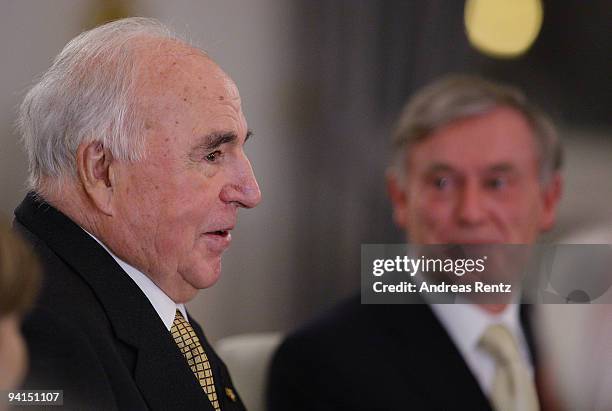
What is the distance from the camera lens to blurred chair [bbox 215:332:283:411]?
1453 mm

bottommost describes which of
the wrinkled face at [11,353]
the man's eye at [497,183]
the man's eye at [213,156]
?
the wrinkled face at [11,353]

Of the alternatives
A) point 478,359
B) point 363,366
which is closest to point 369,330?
point 363,366

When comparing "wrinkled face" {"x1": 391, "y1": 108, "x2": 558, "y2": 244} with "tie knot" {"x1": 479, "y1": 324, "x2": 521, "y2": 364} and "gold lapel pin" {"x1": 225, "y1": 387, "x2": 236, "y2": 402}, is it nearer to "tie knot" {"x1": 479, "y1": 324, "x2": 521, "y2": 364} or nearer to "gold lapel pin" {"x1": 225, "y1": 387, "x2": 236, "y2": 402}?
"tie knot" {"x1": 479, "y1": 324, "x2": 521, "y2": 364}

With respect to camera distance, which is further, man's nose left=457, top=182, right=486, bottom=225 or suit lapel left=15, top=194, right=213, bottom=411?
man's nose left=457, top=182, right=486, bottom=225

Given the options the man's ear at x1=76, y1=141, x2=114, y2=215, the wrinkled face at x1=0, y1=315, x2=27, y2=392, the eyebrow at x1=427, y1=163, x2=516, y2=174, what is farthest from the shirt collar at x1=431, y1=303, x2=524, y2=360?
the wrinkled face at x1=0, y1=315, x2=27, y2=392

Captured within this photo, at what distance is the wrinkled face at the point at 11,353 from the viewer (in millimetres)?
906

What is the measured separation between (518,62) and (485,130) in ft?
0.58

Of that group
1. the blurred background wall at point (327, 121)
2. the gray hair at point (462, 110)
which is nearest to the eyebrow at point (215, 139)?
the blurred background wall at point (327, 121)

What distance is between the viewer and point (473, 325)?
4.98 feet

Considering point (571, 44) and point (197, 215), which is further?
point (571, 44)

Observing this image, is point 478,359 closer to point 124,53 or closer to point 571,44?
point 571,44

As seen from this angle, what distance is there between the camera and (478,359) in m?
1.52

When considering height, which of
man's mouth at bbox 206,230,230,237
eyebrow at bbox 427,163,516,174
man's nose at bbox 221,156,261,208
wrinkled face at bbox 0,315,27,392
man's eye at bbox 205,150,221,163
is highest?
eyebrow at bbox 427,163,516,174

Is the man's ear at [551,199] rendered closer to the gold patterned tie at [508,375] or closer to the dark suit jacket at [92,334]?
the gold patterned tie at [508,375]
